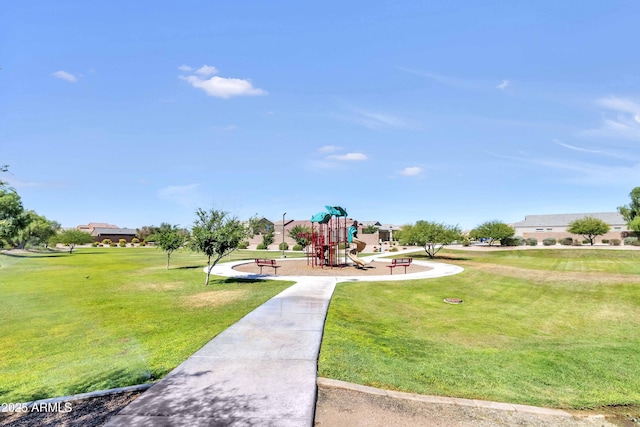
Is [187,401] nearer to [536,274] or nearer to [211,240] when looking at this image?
[211,240]

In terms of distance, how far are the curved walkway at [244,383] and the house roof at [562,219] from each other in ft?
315

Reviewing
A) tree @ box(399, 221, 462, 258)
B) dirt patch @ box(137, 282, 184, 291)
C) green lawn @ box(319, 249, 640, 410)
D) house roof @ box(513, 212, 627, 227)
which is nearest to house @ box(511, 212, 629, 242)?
house roof @ box(513, 212, 627, 227)

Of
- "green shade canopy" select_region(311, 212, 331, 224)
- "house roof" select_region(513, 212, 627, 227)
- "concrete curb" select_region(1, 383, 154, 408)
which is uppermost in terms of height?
"house roof" select_region(513, 212, 627, 227)

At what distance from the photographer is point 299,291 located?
52.2ft

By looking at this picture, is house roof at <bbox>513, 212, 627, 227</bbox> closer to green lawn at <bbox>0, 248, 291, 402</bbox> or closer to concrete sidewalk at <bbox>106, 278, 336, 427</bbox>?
green lawn at <bbox>0, 248, 291, 402</bbox>

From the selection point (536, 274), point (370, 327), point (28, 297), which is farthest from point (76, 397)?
point (536, 274)

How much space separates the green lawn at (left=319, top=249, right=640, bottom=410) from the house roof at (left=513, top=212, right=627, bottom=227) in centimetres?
8026

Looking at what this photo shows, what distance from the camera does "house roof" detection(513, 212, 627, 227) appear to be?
83.8 metres

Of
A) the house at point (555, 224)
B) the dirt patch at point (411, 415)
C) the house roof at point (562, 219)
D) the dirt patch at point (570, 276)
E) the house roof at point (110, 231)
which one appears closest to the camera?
the dirt patch at point (411, 415)

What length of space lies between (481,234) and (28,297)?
62.0m

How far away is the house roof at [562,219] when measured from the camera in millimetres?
83812

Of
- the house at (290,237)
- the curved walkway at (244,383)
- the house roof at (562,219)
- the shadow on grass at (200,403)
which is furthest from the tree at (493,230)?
the shadow on grass at (200,403)

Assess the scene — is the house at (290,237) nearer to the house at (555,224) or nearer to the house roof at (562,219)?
the house at (555,224)

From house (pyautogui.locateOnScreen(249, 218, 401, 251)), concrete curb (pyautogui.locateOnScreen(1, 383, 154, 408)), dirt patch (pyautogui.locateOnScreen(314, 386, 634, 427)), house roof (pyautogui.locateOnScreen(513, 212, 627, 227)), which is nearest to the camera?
dirt patch (pyautogui.locateOnScreen(314, 386, 634, 427))
